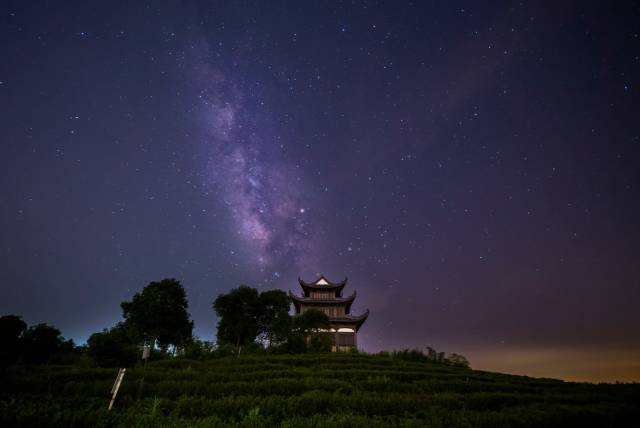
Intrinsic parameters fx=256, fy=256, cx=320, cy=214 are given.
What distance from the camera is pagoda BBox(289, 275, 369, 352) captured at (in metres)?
38.3

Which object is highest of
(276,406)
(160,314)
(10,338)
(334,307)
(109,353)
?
(334,307)

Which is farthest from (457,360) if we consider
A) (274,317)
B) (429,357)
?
(274,317)

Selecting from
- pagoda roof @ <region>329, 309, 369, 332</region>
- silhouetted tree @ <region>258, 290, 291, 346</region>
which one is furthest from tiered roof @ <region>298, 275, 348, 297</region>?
silhouetted tree @ <region>258, 290, 291, 346</region>

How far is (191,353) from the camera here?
2114 centimetres

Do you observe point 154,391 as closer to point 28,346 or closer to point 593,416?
point 593,416

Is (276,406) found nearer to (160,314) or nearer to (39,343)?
(160,314)

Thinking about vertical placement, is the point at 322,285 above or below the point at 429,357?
above

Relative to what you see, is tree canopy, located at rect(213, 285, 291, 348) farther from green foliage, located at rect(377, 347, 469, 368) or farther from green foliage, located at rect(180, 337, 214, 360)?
green foliage, located at rect(377, 347, 469, 368)

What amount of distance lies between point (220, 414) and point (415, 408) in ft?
14.5

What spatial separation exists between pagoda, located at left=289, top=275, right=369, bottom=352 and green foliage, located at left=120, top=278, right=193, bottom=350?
15.9 m

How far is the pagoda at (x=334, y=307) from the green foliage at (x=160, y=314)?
15.9 metres

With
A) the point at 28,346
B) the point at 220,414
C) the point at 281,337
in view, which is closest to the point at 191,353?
the point at 281,337

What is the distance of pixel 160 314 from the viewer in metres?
22.4

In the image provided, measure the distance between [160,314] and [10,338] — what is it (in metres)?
8.89
